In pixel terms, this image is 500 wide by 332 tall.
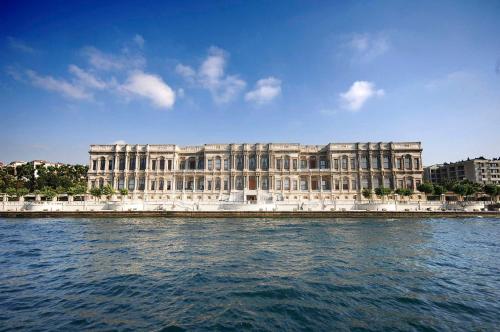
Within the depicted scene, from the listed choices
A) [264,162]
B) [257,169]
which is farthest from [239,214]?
[264,162]

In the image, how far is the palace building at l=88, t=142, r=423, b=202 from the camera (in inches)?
2235

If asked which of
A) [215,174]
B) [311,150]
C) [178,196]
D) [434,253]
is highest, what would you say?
[311,150]

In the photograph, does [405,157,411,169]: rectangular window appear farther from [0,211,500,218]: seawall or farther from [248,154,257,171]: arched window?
[248,154,257,171]: arched window

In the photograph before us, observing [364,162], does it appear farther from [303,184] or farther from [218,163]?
[218,163]

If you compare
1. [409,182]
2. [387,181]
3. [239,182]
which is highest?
[239,182]

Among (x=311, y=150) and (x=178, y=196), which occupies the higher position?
(x=311, y=150)

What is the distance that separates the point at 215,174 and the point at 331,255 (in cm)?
4379

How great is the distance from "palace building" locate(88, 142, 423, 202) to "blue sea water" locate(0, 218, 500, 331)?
35.9 metres

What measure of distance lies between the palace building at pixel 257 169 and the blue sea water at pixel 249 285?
3592cm

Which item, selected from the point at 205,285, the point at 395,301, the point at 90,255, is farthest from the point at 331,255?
the point at 90,255

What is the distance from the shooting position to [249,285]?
11.7 meters

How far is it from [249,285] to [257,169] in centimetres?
4676

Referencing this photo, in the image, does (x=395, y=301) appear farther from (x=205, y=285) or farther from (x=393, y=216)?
(x=393, y=216)

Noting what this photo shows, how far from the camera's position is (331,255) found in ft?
57.2
